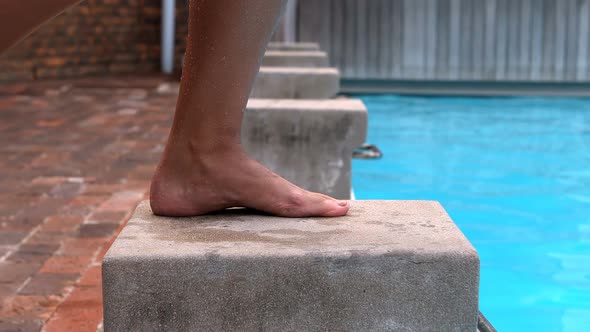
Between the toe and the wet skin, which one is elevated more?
the wet skin

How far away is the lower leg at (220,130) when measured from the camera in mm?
1457

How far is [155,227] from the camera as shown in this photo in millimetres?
1598

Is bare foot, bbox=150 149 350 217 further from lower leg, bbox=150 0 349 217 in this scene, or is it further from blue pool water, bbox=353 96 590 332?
blue pool water, bbox=353 96 590 332

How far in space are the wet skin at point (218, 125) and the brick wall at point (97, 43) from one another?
8860 mm

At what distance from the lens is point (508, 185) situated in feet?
17.5

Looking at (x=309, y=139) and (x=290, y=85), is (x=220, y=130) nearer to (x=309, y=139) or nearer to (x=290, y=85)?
(x=309, y=139)

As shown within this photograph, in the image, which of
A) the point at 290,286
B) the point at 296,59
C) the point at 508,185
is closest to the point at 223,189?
the point at 290,286

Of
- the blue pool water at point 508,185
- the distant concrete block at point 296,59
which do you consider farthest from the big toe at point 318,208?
the distant concrete block at point 296,59

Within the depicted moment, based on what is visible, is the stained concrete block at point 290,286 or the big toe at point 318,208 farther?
the big toe at point 318,208

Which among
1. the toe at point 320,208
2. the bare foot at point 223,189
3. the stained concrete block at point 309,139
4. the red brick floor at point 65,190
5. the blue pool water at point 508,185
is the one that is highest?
the bare foot at point 223,189

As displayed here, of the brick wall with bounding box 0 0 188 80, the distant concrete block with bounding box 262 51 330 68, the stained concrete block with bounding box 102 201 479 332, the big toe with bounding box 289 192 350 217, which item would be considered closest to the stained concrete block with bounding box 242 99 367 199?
the big toe with bounding box 289 192 350 217

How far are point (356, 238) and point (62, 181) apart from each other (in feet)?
10.6

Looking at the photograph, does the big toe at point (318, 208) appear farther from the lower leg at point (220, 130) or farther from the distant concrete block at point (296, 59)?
the distant concrete block at point (296, 59)

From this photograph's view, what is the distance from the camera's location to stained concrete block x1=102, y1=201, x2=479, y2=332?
4.67 feet
